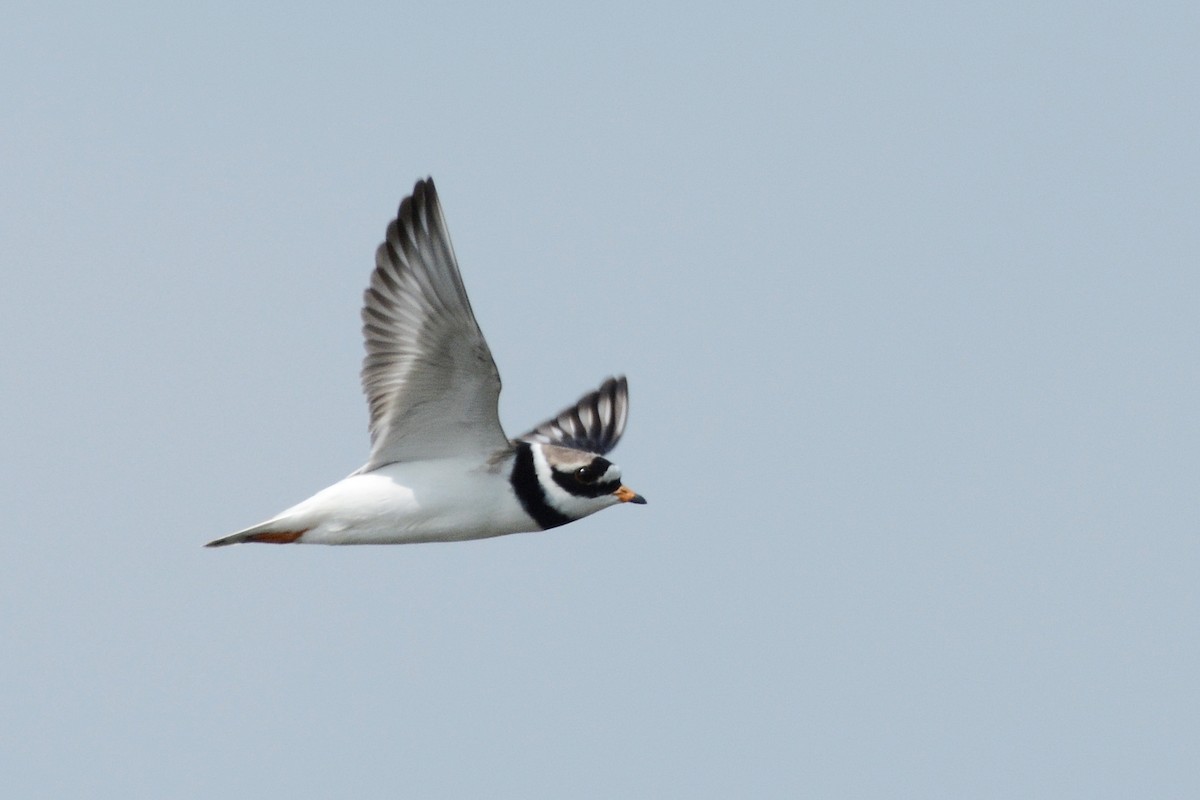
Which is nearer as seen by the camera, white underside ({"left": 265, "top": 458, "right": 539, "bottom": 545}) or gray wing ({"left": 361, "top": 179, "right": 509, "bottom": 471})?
gray wing ({"left": 361, "top": 179, "right": 509, "bottom": 471})

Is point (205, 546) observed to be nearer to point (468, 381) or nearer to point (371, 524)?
point (371, 524)

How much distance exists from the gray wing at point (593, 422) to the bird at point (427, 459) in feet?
9.90

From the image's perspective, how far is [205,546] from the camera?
17125 mm

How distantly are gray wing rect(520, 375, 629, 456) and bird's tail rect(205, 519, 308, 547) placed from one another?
13.2 feet

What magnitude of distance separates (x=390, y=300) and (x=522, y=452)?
5.50 feet

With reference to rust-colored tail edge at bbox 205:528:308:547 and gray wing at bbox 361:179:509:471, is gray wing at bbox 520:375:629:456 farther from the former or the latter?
rust-colored tail edge at bbox 205:528:308:547

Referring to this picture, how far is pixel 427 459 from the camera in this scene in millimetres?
17250

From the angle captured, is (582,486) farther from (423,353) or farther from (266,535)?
(266,535)

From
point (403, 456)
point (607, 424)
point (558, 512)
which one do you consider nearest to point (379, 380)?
point (403, 456)

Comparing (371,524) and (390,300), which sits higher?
(390,300)

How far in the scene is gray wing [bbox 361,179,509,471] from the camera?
1638 cm

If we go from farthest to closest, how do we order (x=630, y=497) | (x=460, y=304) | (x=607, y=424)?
(x=607, y=424) → (x=630, y=497) → (x=460, y=304)

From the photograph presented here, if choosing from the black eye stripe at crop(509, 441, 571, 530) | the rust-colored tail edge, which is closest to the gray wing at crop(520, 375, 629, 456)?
the black eye stripe at crop(509, 441, 571, 530)

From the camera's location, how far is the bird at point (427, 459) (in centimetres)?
1666
